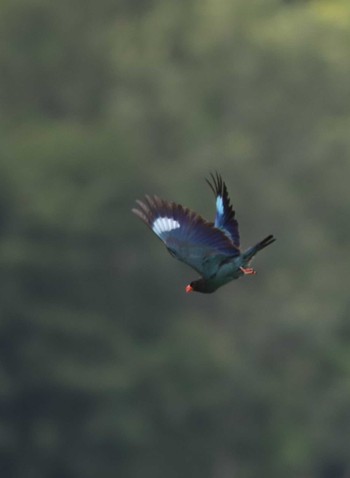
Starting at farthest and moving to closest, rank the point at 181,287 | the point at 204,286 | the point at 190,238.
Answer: the point at 181,287
the point at 190,238
the point at 204,286

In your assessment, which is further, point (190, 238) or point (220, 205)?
point (220, 205)

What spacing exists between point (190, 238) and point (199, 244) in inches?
2.2

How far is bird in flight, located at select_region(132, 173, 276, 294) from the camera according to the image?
7.53m

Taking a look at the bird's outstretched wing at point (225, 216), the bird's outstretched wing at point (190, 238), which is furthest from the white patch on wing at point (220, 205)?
the bird's outstretched wing at point (190, 238)

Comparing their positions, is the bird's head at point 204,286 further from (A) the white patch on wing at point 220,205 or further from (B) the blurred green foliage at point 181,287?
(B) the blurred green foliage at point 181,287

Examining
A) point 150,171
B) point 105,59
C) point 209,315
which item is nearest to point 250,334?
point 209,315

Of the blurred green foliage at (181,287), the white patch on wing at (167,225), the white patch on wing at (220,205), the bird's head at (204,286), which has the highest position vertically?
the blurred green foliage at (181,287)

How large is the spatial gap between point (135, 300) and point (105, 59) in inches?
123

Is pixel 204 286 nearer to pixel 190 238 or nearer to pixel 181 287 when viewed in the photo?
pixel 190 238

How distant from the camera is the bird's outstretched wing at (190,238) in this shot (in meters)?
7.58

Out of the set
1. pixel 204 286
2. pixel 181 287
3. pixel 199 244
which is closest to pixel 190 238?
pixel 199 244

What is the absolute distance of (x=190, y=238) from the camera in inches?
301

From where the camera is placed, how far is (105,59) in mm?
21875

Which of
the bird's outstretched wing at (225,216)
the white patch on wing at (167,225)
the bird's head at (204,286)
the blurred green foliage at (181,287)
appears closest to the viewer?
the bird's head at (204,286)
